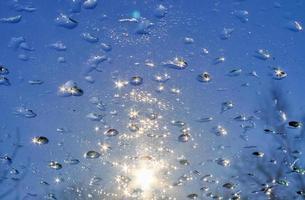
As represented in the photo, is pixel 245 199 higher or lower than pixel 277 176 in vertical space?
lower

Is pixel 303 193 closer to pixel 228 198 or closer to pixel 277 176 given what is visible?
pixel 277 176

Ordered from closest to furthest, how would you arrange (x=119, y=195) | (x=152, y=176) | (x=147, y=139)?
(x=147, y=139) → (x=152, y=176) → (x=119, y=195)

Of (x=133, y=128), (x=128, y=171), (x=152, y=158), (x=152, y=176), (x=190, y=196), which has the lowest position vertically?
(x=190, y=196)

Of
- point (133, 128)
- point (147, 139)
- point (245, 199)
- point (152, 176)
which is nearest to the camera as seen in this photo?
point (133, 128)

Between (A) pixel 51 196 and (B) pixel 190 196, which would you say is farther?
(A) pixel 51 196

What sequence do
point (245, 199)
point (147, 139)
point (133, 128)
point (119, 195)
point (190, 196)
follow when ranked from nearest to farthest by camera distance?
point (133, 128) < point (147, 139) < point (190, 196) < point (119, 195) < point (245, 199)

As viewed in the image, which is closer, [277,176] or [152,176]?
[152,176]

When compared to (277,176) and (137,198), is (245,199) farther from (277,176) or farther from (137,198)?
(137,198)

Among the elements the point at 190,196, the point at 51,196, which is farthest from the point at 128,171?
the point at 51,196

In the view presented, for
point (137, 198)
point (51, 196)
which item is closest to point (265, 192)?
point (137, 198)
